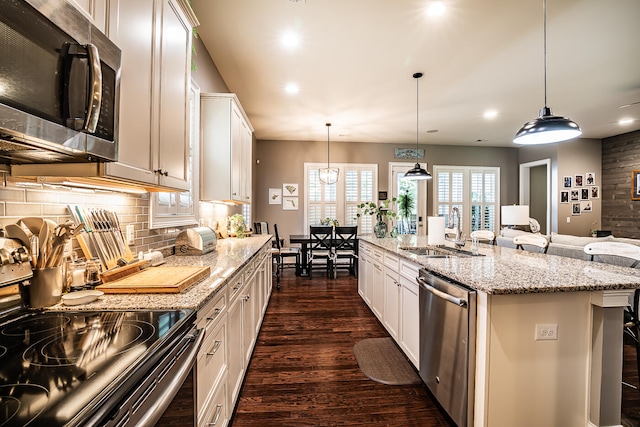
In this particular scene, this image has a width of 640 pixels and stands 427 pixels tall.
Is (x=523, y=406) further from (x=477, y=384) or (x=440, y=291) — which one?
(x=440, y=291)

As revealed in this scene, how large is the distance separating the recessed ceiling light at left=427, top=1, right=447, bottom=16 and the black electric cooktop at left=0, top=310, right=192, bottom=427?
2.88 m

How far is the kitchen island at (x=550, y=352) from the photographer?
4.82ft

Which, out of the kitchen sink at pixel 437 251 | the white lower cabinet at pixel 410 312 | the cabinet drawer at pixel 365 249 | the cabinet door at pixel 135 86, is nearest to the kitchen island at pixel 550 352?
the white lower cabinet at pixel 410 312

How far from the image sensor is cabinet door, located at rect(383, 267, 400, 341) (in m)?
2.62

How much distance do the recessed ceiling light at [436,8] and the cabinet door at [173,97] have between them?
1938mm

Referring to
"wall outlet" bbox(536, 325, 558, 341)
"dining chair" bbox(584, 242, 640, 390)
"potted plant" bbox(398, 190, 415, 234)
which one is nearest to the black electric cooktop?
"wall outlet" bbox(536, 325, 558, 341)

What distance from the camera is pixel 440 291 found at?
5.85 ft

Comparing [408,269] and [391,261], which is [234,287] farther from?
[391,261]

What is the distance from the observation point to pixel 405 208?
22.8 ft

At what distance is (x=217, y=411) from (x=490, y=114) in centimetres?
581

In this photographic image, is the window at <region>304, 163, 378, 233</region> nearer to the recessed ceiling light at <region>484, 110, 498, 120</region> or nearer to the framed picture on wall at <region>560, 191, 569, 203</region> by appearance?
the recessed ceiling light at <region>484, 110, 498, 120</region>

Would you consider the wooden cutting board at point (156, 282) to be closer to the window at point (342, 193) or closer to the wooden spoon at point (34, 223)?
the wooden spoon at point (34, 223)

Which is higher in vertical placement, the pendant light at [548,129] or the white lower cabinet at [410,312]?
the pendant light at [548,129]

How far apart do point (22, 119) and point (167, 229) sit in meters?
1.73
